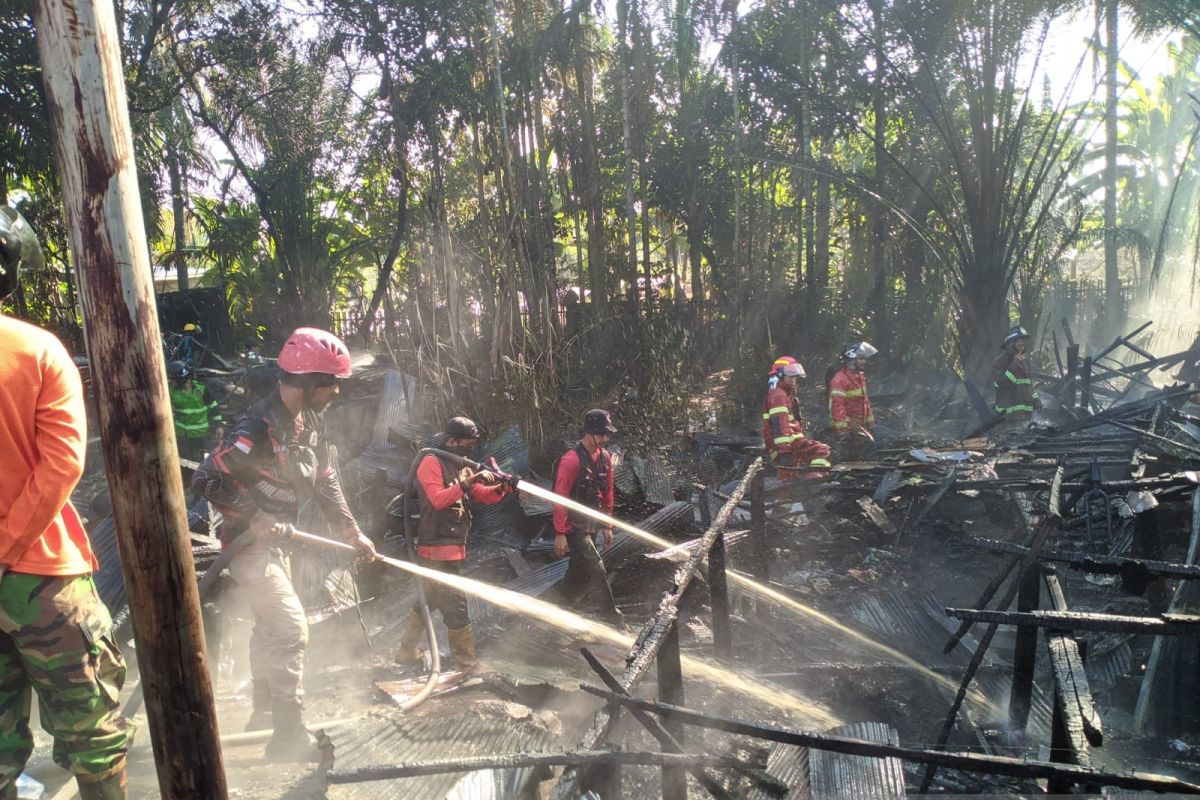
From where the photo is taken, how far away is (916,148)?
51.6 feet

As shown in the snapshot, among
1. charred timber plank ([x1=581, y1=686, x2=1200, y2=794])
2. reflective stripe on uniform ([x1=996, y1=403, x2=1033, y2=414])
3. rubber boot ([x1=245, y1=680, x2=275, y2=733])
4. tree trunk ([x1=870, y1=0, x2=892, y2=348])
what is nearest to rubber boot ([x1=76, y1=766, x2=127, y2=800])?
rubber boot ([x1=245, y1=680, x2=275, y2=733])

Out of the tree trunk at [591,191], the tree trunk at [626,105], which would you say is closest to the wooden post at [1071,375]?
the tree trunk at [626,105]

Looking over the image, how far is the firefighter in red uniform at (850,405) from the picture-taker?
9.51 metres

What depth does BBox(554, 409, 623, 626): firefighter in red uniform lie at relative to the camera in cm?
632

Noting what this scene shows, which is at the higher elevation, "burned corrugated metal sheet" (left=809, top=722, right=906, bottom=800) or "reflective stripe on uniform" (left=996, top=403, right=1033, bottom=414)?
"reflective stripe on uniform" (left=996, top=403, right=1033, bottom=414)

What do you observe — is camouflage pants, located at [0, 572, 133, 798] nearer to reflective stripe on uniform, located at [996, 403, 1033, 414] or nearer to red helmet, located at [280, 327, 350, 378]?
red helmet, located at [280, 327, 350, 378]

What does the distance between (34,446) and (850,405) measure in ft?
28.3

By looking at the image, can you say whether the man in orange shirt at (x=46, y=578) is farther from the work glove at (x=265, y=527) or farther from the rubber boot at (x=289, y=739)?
the rubber boot at (x=289, y=739)

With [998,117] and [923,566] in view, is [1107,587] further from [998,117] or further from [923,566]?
[998,117]

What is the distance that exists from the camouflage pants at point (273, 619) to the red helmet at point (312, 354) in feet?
3.25

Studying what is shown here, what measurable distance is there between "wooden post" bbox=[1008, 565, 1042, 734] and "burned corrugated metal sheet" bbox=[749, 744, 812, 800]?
1.61 metres

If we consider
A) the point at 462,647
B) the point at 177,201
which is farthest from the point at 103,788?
the point at 177,201

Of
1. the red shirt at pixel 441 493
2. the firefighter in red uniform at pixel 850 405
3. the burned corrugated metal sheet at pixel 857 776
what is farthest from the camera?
the firefighter in red uniform at pixel 850 405

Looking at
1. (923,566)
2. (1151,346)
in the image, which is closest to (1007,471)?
(923,566)
